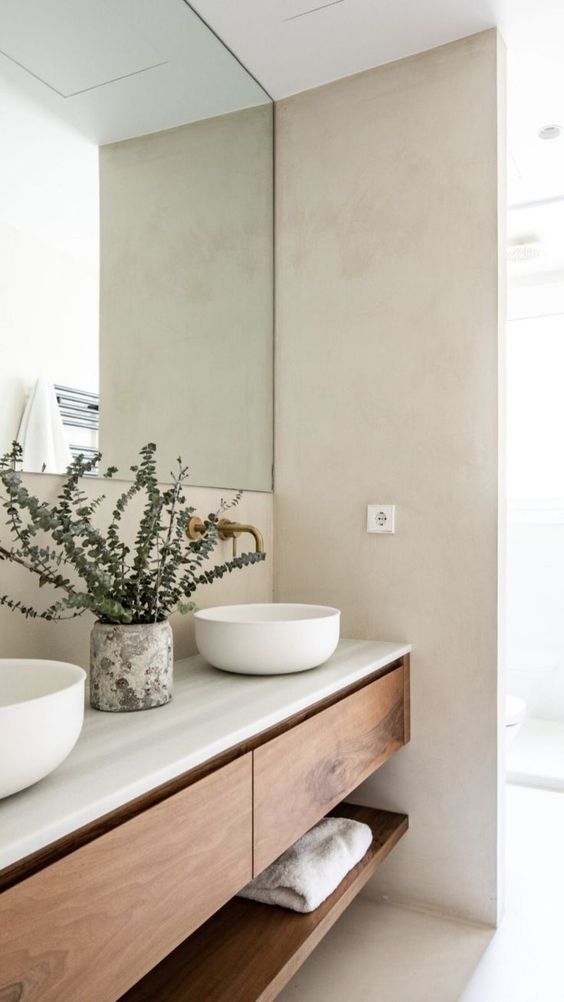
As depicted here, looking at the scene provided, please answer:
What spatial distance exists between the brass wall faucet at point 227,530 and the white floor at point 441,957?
968 mm

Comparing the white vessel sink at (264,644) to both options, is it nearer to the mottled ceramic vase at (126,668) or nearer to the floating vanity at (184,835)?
the floating vanity at (184,835)

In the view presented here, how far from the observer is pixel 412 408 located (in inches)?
76.4

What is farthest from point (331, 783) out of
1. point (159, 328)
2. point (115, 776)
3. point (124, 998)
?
point (159, 328)

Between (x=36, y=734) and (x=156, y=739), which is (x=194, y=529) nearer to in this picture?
(x=156, y=739)

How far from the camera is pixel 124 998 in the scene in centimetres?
120

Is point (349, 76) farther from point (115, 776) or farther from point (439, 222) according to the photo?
point (115, 776)

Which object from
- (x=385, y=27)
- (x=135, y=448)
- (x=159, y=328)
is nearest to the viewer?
(x=135, y=448)

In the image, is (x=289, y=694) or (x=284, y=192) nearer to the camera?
(x=289, y=694)

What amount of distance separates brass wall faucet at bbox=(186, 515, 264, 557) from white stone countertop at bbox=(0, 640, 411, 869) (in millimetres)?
302

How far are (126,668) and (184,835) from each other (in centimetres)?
33

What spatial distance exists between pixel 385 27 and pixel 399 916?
2.30 meters
